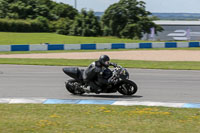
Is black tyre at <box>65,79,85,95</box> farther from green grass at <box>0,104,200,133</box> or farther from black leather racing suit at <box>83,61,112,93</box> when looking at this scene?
green grass at <box>0,104,200,133</box>

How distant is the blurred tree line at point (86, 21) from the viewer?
51531mm

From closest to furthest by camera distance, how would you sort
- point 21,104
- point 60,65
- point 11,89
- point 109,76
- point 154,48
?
point 21,104 → point 109,76 → point 11,89 → point 60,65 → point 154,48

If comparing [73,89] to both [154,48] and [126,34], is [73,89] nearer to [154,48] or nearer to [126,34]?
[154,48]

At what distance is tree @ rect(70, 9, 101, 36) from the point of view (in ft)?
168

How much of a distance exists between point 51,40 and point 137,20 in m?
14.6

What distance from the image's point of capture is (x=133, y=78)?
1750cm

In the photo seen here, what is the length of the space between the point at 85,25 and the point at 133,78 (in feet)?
113

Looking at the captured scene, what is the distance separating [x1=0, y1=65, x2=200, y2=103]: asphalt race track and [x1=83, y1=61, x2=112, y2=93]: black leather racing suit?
0.39 meters

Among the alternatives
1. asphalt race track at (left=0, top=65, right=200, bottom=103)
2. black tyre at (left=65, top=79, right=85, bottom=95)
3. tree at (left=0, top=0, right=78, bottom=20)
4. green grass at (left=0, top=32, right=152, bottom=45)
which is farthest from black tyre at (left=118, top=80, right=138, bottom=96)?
tree at (left=0, top=0, right=78, bottom=20)

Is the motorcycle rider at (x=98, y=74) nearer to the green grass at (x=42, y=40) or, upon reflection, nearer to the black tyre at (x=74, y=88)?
the black tyre at (x=74, y=88)

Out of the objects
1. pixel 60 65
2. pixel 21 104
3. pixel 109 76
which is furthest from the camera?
pixel 60 65

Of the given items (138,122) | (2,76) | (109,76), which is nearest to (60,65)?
(2,76)

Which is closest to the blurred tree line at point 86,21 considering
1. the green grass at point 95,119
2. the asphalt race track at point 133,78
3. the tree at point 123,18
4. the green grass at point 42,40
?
the tree at point 123,18

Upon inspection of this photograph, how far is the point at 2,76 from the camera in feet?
59.0
